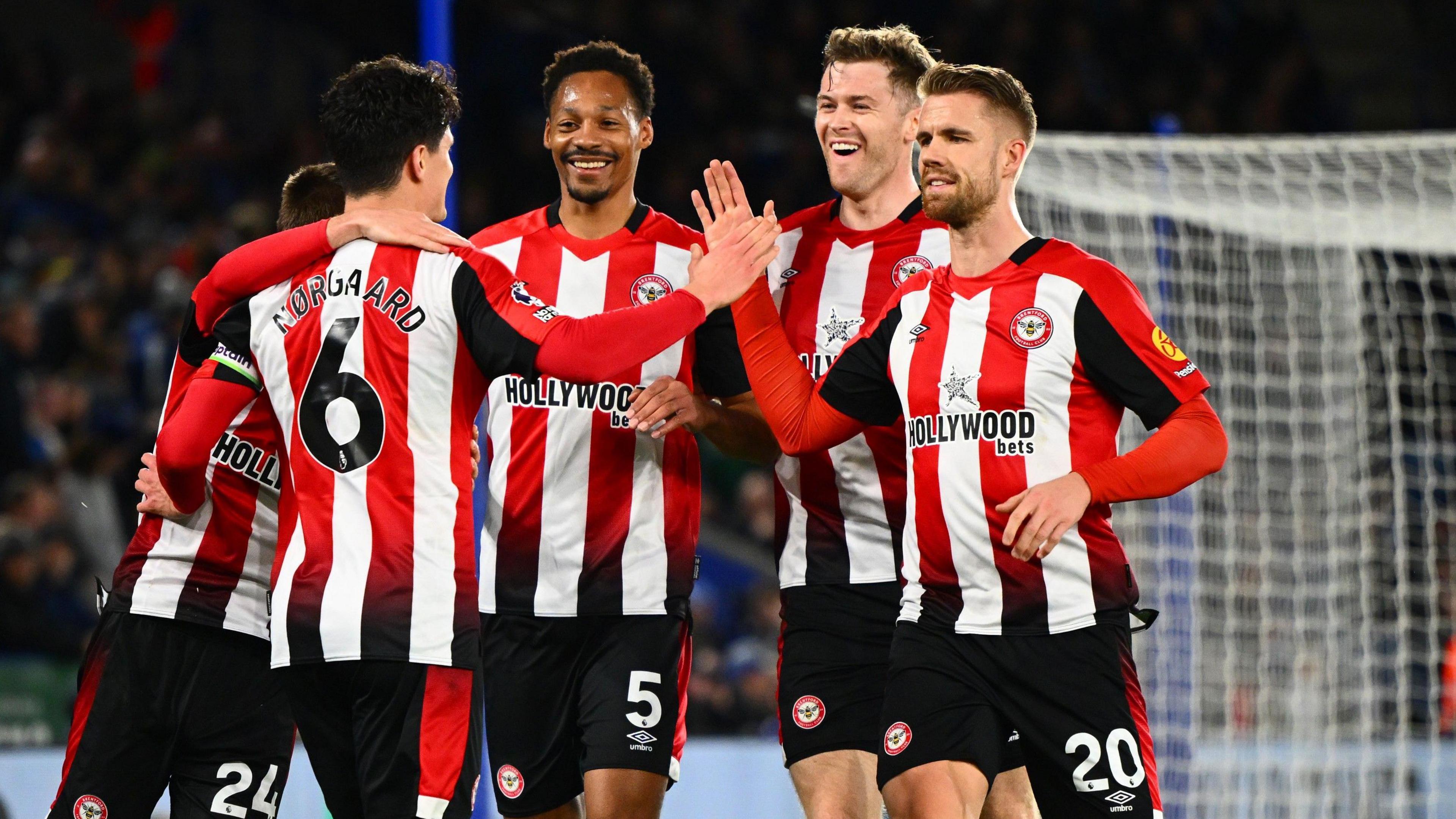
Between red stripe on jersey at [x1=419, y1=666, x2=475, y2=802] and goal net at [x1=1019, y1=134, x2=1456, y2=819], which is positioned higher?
goal net at [x1=1019, y1=134, x2=1456, y2=819]

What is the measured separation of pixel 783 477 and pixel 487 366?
1.54 m

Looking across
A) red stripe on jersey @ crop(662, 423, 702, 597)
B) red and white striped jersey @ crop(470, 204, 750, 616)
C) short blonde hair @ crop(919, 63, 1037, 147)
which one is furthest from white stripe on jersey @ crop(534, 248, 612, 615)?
short blonde hair @ crop(919, 63, 1037, 147)

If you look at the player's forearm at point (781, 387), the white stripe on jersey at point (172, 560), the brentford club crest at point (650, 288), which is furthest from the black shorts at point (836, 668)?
the white stripe on jersey at point (172, 560)

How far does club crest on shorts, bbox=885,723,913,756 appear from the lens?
409 cm

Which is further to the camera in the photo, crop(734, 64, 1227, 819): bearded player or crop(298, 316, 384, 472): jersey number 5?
crop(734, 64, 1227, 819): bearded player

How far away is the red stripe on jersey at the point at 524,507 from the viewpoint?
4.90 meters

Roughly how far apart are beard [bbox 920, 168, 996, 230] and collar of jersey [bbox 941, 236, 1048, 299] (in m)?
0.14

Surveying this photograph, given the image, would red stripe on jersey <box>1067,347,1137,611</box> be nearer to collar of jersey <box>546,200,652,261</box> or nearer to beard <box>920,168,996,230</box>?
beard <box>920,168,996,230</box>

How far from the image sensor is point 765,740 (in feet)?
33.6

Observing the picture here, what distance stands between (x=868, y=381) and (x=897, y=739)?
3.39 ft

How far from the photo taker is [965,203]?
14.3 ft

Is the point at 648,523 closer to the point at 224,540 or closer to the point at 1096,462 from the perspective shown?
the point at 224,540

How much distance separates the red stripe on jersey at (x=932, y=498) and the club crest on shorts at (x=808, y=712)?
0.78 meters

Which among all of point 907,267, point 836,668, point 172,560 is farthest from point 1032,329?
point 172,560
